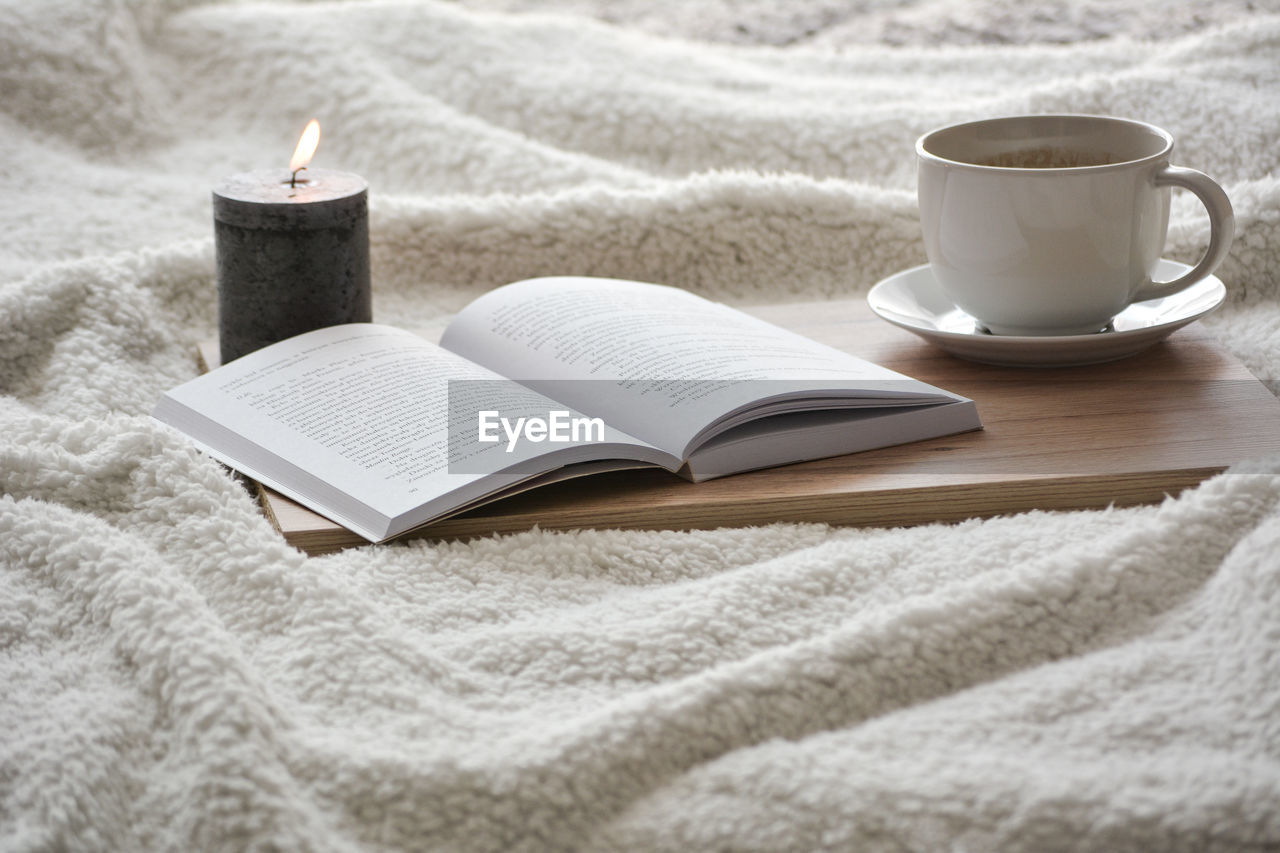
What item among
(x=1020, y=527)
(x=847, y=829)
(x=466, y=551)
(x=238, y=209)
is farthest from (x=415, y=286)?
(x=847, y=829)

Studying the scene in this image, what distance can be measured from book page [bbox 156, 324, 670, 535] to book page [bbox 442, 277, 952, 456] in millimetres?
27

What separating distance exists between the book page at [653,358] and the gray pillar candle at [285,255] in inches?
3.4

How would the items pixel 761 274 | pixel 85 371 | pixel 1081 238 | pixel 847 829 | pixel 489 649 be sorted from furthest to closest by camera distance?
pixel 761 274
pixel 85 371
pixel 1081 238
pixel 489 649
pixel 847 829

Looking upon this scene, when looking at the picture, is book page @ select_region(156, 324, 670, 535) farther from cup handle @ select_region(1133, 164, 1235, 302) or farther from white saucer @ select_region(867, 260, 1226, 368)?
cup handle @ select_region(1133, 164, 1235, 302)

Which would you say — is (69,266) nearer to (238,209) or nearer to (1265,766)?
(238,209)

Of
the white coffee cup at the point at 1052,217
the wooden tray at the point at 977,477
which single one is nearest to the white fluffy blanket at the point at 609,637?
the wooden tray at the point at 977,477

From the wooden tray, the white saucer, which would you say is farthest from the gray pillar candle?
the white saucer

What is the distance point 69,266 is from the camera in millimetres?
898

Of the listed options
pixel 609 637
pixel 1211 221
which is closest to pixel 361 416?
pixel 609 637

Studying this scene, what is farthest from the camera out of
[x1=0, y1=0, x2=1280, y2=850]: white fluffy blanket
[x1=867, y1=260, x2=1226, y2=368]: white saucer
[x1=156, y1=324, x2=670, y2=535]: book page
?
[x1=867, y1=260, x2=1226, y2=368]: white saucer

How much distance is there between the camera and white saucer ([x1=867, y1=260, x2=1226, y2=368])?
762 millimetres

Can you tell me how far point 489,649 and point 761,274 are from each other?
57cm

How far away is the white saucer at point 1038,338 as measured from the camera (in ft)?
2.50

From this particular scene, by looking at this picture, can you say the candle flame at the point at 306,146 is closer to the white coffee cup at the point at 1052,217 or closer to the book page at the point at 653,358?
the book page at the point at 653,358
